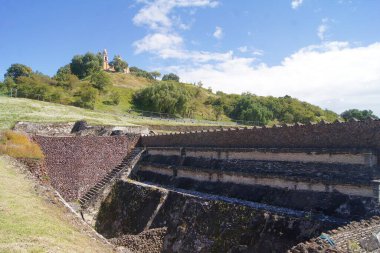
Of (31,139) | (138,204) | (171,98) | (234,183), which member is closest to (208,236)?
(234,183)

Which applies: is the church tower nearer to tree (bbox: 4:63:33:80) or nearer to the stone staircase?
tree (bbox: 4:63:33:80)

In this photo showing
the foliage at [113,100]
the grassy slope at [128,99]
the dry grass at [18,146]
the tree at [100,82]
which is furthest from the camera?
the tree at [100,82]

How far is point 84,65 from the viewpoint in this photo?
3844 inches

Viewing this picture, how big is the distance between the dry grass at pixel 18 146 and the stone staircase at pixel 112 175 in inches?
154

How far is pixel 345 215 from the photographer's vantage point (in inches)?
462

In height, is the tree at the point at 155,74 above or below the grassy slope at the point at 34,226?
above

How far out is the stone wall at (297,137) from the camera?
13.1 meters

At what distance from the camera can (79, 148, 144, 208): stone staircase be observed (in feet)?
77.0

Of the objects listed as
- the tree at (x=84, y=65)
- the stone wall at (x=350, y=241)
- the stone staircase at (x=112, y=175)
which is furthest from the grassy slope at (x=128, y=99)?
the stone wall at (x=350, y=241)

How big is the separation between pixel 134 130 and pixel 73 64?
223ft

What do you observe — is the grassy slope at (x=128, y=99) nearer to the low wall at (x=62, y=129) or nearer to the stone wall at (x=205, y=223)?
the low wall at (x=62, y=129)

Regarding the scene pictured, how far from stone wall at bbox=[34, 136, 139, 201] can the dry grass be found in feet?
2.58

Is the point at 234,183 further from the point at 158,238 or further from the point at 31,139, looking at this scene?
the point at 31,139

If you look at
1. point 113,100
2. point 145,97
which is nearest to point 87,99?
point 113,100
